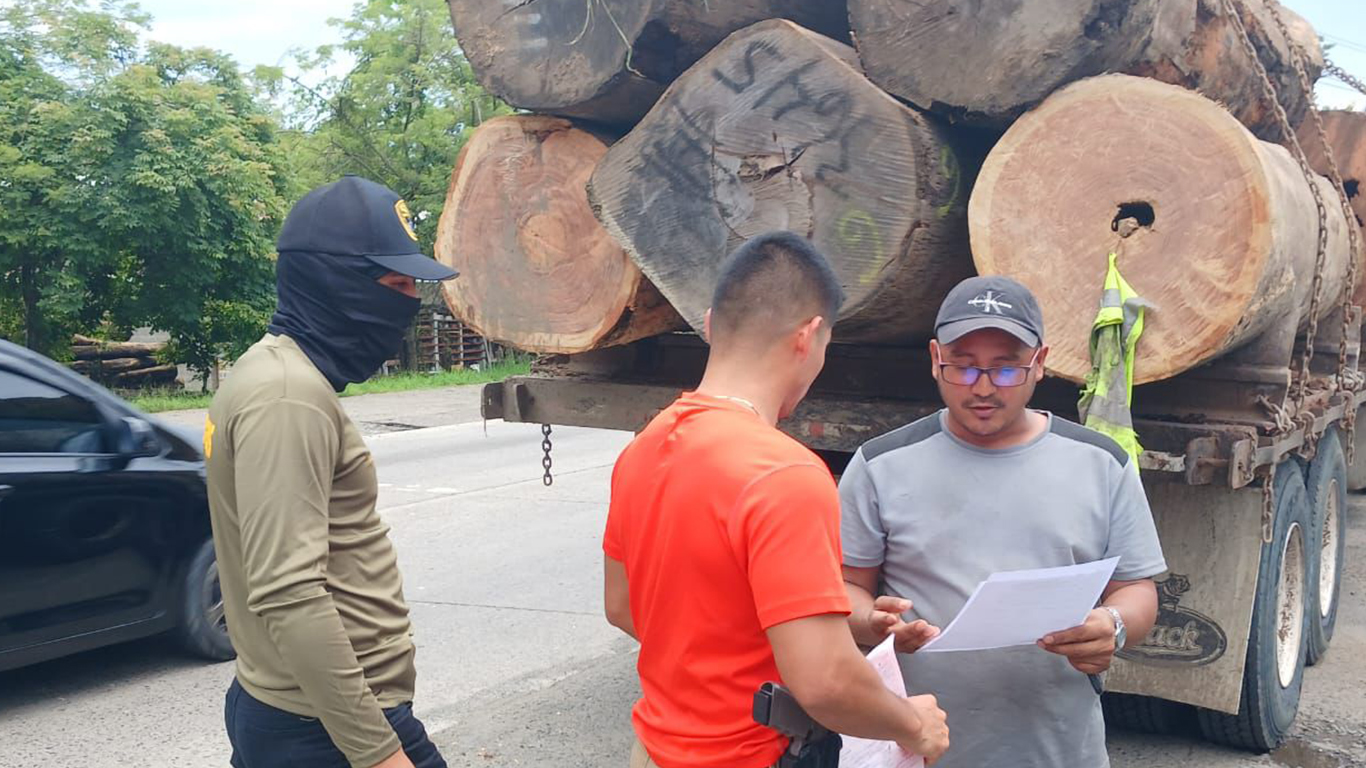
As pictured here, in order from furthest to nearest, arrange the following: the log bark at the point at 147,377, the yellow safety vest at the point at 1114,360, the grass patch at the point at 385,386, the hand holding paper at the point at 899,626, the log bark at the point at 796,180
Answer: the log bark at the point at 147,377
the grass patch at the point at 385,386
the log bark at the point at 796,180
the yellow safety vest at the point at 1114,360
the hand holding paper at the point at 899,626

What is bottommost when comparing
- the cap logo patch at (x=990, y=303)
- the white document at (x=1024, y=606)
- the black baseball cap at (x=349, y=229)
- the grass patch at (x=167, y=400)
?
the grass patch at (x=167, y=400)

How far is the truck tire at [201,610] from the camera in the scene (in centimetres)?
549

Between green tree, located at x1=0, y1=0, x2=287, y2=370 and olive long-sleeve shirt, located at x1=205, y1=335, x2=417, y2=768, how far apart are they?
1772 centimetres

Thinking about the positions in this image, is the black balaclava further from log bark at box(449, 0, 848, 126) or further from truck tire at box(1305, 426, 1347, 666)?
truck tire at box(1305, 426, 1347, 666)

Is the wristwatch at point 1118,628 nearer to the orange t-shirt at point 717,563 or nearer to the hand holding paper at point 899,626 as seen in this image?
the hand holding paper at point 899,626

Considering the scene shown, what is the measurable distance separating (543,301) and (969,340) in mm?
2110

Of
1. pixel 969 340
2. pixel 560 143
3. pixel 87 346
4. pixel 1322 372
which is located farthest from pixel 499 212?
pixel 87 346

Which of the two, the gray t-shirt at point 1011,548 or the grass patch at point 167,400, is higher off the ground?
the gray t-shirt at point 1011,548

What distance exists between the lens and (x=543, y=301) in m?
4.31

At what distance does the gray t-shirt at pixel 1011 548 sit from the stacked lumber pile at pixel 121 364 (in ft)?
70.5

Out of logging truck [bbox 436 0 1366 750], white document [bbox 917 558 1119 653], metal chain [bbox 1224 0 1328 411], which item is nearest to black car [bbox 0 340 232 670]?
logging truck [bbox 436 0 1366 750]

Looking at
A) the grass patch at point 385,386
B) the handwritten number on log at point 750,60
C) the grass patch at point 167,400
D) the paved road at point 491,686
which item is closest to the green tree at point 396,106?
the grass patch at point 385,386

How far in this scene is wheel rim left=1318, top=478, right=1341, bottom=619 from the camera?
543 cm

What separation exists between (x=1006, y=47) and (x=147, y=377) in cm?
2171
